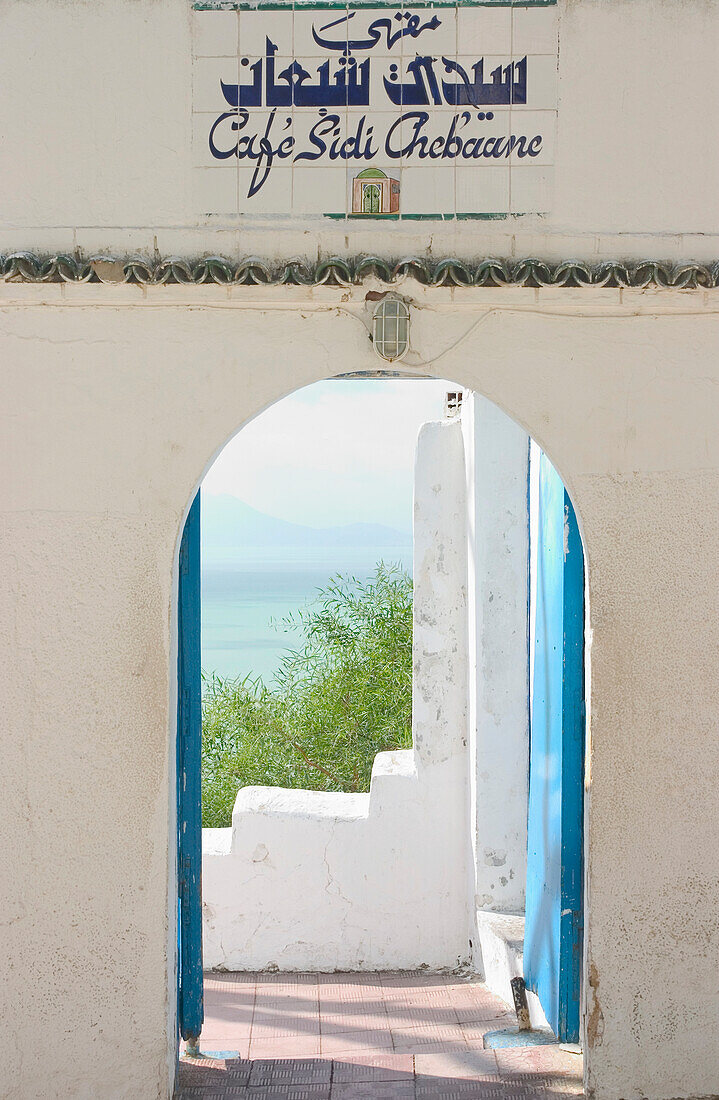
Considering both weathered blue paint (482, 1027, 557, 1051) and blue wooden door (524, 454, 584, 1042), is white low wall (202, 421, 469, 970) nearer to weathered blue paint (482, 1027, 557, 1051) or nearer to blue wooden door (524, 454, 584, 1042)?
blue wooden door (524, 454, 584, 1042)

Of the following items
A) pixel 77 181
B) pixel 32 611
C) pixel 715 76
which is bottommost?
Result: pixel 32 611

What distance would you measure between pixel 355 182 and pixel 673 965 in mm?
3282

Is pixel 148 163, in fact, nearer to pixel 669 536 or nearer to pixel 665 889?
pixel 669 536

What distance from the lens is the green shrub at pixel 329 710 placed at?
32.8ft

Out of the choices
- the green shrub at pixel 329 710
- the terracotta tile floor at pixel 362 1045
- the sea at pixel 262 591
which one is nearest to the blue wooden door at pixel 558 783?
the terracotta tile floor at pixel 362 1045

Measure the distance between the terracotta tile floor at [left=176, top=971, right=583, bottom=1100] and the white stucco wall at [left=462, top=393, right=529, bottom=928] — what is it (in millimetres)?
682

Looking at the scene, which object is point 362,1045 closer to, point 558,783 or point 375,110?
point 558,783

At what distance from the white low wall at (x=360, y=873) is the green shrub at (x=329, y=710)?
8.64 feet

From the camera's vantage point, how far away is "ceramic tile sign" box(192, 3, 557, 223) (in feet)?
13.5

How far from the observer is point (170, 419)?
412 cm

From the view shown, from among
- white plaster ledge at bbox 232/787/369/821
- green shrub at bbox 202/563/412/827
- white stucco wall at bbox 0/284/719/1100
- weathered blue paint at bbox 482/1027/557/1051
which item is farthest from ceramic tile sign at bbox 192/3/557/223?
green shrub at bbox 202/563/412/827

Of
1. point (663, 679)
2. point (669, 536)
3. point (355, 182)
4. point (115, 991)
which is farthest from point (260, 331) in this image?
point (115, 991)

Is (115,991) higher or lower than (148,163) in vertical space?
lower

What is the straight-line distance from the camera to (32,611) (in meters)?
4.14
